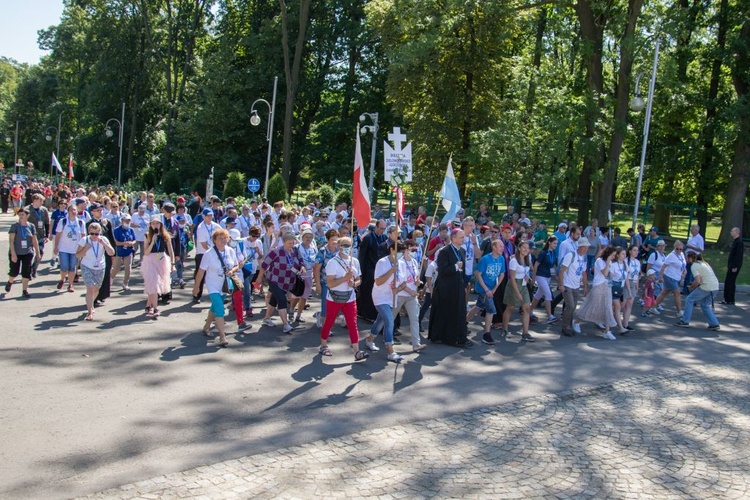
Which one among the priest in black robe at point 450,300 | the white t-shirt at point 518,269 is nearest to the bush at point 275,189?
the white t-shirt at point 518,269

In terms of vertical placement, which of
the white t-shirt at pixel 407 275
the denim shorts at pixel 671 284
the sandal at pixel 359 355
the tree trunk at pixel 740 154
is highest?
the tree trunk at pixel 740 154

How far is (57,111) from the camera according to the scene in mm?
66250

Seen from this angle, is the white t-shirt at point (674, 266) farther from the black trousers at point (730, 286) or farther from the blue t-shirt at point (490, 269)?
the blue t-shirt at point (490, 269)

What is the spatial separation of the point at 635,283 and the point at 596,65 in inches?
465

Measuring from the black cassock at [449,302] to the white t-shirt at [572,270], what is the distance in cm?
228

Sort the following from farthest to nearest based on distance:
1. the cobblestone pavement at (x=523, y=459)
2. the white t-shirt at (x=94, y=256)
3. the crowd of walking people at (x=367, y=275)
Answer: the white t-shirt at (x=94, y=256)
the crowd of walking people at (x=367, y=275)
the cobblestone pavement at (x=523, y=459)

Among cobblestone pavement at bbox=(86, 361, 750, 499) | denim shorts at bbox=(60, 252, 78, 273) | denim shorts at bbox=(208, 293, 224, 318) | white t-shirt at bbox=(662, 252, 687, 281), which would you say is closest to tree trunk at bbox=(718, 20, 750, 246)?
white t-shirt at bbox=(662, 252, 687, 281)

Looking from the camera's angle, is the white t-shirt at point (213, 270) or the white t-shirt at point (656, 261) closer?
the white t-shirt at point (213, 270)

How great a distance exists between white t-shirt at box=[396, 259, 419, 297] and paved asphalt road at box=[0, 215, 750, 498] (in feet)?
3.27

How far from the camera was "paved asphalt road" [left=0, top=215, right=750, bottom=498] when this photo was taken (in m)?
5.99

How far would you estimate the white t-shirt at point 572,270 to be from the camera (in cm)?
1161

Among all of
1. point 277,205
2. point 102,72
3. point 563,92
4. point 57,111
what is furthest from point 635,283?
point 57,111

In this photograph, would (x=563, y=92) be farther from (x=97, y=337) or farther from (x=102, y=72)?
(x=102, y=72)

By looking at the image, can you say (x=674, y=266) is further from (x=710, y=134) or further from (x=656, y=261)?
(x=710, y=134)
